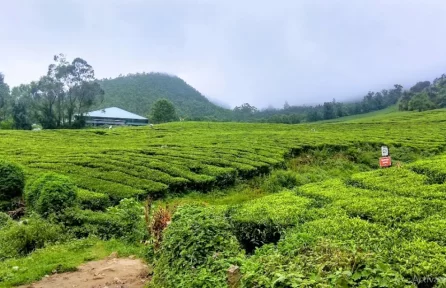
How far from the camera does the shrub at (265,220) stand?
577 cm

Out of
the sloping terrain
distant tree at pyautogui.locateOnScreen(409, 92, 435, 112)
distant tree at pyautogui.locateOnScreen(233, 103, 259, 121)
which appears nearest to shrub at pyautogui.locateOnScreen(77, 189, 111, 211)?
the sloping terrain

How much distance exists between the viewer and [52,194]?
9.86 meters

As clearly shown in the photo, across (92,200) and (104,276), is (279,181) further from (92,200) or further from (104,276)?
(104,276)

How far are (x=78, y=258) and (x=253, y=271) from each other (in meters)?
5.34

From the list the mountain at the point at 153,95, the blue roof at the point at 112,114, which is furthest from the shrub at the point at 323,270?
the mountain at the point at 153,95

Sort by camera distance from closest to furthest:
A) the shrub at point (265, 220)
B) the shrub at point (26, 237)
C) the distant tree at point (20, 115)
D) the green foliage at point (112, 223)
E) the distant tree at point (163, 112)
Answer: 1. the shrub at point (265, 220)
2. the shrub at point (26, 237)
3. the green foliage at point (112, 223)
4. the distant tree at point (20, 115)
5. the distant tree at point (163, 112)

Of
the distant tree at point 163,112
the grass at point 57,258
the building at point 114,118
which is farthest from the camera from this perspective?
the building at point 114,118

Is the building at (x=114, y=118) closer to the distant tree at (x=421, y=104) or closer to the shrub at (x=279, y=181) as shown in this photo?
the distant tree at (x=421, y=104)

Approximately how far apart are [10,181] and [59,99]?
33.6 m

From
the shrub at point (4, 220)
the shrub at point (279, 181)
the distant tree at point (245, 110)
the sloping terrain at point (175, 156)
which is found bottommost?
the shrub at point (279, 181)

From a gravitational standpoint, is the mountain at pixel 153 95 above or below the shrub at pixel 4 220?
above

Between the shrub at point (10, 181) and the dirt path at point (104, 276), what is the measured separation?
19.3 ft

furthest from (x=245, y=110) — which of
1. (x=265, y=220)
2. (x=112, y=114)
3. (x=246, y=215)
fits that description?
(x=265, y=220)

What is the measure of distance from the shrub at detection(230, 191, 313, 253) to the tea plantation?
18 mm
